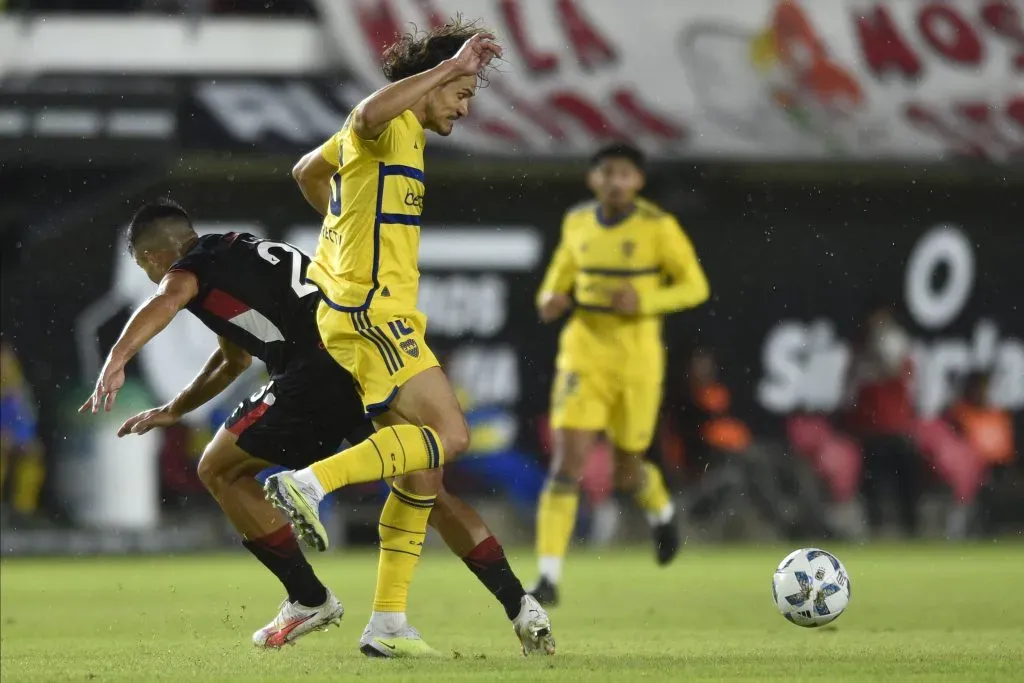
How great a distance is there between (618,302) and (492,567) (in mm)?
3396

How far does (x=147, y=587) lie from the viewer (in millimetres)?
10906

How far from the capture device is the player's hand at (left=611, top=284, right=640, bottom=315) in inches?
369

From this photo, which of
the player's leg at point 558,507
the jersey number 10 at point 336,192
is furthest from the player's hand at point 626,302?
the jersey number 10 at point 336,192

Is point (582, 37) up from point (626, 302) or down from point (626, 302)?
up

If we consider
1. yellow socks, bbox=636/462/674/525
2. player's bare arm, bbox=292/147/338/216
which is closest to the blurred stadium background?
yellow socks, bbox=636/462/674/525

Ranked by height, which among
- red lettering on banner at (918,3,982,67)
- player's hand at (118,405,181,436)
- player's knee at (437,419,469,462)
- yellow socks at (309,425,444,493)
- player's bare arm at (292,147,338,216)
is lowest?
yellow socks at (309,425,444,493)

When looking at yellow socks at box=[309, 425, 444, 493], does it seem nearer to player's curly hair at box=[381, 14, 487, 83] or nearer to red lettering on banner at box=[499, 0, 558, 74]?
player's curly hair at box=[381, 14, 487, 83]

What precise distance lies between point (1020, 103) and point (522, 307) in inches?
184

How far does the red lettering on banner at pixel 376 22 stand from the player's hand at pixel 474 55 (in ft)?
27.9

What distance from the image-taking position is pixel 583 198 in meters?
15.8

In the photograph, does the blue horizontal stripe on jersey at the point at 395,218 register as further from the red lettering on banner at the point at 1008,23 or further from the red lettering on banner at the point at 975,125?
the red lettering on banner at the point at 1008,23

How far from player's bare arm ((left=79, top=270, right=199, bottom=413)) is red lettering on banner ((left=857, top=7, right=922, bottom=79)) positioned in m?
9.84

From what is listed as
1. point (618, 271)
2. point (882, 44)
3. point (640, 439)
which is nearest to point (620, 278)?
point (618, 271)

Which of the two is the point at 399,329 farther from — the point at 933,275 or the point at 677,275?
the point at 933,275
